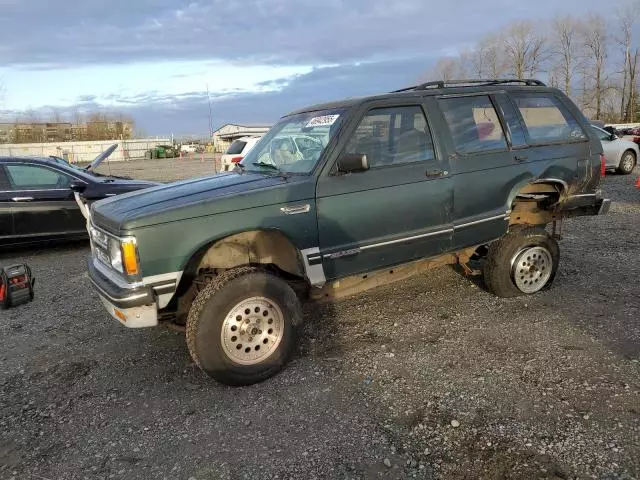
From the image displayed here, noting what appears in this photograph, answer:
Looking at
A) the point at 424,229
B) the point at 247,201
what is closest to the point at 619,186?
the point at 424,229

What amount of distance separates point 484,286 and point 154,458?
12.9ft

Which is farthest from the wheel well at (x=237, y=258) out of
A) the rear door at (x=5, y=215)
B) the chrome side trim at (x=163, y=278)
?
the rear door at (x=5, y=215)

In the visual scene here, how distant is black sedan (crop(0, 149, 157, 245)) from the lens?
7680 millimetres

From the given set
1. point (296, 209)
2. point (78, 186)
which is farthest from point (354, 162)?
point (78, 186)

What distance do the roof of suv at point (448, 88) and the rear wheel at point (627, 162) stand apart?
38.6 ft

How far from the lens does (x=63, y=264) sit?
753 centimetres

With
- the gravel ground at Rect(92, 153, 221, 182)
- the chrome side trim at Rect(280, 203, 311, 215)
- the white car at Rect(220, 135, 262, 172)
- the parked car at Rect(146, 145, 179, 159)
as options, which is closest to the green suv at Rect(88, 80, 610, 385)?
the chrome side trim at Rect(280, 203, 311, 215)

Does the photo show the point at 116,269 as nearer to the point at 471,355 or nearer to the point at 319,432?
the point at 319,432

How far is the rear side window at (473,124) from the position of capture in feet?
14.8

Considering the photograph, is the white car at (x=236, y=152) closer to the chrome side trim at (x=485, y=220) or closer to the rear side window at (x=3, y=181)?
the rear side window at (x=3, y=181)

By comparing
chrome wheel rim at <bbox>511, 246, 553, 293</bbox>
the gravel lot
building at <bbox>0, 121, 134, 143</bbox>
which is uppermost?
building at <bbox>0, 121, 134, 143</bbox>

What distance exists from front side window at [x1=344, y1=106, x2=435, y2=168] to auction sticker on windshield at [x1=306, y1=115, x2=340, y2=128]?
0.84ft

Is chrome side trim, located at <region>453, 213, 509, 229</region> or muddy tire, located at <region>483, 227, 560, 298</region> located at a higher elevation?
chrome side trim, located at <region>453, 213, 509, 229</region>

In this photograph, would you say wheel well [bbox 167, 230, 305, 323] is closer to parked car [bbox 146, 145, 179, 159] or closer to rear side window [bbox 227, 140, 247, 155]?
rear side window [bbox 227, 140, 247, 155]
